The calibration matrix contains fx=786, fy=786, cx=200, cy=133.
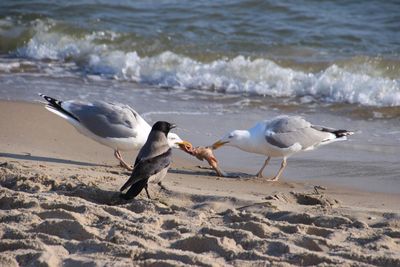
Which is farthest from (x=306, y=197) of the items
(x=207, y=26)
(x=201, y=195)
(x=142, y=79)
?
(x=207, y=26)

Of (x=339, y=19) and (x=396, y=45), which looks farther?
(x=339, y=19)

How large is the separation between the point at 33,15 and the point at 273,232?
458 inches

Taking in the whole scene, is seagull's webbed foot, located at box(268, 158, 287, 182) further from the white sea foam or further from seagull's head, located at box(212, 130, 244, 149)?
the white sea foam

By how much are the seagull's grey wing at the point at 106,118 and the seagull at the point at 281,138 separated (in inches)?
33.0

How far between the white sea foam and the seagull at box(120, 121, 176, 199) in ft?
15.5

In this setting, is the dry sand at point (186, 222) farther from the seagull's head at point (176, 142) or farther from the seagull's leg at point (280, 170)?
the seagull's head at point (176, 142)

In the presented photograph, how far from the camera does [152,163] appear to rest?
6.06 metres

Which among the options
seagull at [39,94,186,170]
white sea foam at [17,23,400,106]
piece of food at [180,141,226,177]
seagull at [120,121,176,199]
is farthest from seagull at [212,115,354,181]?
white sea foam at [17,23,400,106]

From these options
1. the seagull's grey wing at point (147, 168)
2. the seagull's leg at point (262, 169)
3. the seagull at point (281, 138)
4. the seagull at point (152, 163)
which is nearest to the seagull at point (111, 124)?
the seagull at point (281, 138)

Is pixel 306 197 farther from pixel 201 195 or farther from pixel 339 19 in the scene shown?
pixel 339 19

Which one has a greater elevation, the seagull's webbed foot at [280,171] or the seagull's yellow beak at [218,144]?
the seagull's yellow beak at [218,144]

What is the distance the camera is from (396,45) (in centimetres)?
1302

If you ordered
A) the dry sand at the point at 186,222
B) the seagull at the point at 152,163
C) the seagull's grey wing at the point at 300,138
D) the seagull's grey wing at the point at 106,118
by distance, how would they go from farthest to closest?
the seagull's grey wing at the point at 106,118 → the seagull's grey wing at the point at 300,138 → the seagull at the point at 152,163 → the dry sand at the point at 186,222

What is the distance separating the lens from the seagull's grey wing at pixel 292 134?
7.42 meters
